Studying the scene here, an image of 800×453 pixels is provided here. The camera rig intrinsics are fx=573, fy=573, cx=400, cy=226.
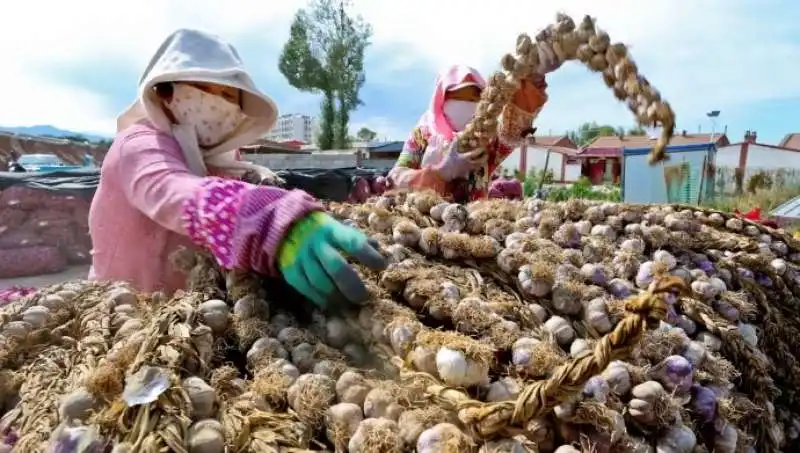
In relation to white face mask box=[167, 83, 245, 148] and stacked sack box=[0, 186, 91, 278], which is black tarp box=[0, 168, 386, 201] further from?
white face mask box=[167, 83, 245, 148]

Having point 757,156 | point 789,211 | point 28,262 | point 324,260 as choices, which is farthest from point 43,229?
point 757,156

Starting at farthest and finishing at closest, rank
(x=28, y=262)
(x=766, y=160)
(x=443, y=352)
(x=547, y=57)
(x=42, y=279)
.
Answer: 1. (x=766, y=160)
2. (x=28, y=262)
3. (x=42, y=279)
4. (x=547, y=57)
5. (x=443, y=352)

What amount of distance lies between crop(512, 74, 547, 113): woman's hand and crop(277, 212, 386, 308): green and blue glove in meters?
0.89

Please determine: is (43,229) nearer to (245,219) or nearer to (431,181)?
(431,181)

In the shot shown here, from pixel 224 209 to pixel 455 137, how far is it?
945 mm

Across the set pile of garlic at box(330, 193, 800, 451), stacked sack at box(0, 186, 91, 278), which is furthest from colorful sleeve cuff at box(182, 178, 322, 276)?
stacked sack at box(0, 186, 91, 278)

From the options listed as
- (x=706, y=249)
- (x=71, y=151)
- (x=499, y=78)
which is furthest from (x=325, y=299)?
(x=71, y=151)

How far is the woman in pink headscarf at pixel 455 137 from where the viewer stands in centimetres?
150

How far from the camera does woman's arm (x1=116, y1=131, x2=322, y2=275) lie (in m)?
0.73

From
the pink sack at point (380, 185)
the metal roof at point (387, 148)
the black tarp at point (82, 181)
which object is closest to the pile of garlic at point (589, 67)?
the pink sack at point (380, 185)

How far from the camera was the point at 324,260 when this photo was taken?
0.69 meters

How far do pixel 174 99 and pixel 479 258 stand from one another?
0.69 meters

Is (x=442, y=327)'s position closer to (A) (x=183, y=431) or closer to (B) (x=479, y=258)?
(B) (x=479, y=258)

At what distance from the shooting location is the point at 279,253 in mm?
723
